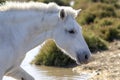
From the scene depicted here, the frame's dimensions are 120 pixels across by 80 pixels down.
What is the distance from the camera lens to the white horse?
27.6 ft

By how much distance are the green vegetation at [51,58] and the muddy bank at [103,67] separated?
0.88 meters

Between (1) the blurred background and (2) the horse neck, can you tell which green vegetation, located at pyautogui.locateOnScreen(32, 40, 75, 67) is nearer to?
(1) the blurred background

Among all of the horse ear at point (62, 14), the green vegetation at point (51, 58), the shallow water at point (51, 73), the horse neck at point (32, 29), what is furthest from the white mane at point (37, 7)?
the green vegetation at point (51, 58)

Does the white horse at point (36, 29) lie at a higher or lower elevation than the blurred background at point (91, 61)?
higher

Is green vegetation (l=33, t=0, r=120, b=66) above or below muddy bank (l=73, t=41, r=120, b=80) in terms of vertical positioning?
below

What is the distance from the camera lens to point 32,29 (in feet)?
28.2

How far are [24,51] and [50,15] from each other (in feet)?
2.70

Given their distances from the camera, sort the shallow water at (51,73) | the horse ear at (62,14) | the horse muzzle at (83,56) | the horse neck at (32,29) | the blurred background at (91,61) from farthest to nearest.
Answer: the blurred background at (91,61)
the shallow water at (51,73)
the horse neck at (32,29)
the horse muzzle at (83,56)
the horse ear at (62,14)

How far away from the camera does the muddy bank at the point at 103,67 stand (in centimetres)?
1321

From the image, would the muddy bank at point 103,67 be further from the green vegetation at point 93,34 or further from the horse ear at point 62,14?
the horse ear at point 62,14

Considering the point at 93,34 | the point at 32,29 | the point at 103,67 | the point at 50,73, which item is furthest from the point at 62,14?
the point at 93,34

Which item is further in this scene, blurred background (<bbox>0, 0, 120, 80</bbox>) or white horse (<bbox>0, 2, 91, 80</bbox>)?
blurred background (<bbox>0, 0, 120, 80</bbox>)

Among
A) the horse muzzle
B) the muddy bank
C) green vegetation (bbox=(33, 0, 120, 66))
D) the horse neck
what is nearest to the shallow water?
the muddy bank

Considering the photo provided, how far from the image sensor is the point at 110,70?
14.2 meters
